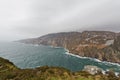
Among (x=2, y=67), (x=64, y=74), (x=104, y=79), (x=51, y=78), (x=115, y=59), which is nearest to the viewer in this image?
(x=51, y=78)

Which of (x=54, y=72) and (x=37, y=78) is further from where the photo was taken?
(x=54, y=72)

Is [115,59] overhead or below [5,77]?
below

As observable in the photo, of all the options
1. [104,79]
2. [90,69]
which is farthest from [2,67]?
[90,69]

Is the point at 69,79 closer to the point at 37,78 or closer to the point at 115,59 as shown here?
the point at 37,78

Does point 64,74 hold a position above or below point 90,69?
above

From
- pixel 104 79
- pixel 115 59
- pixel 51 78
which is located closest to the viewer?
pixel 51 78

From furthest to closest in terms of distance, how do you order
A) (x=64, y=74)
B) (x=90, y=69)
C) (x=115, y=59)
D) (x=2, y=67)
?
(x=115, y=59)
(x=90, y=69)
(x=2, y=67)
(x=64, y=74)

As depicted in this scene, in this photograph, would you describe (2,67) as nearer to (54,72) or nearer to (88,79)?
(54,72)

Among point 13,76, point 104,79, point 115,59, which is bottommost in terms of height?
point 115,59

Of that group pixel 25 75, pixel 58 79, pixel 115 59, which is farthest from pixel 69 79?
pixel 115 59
